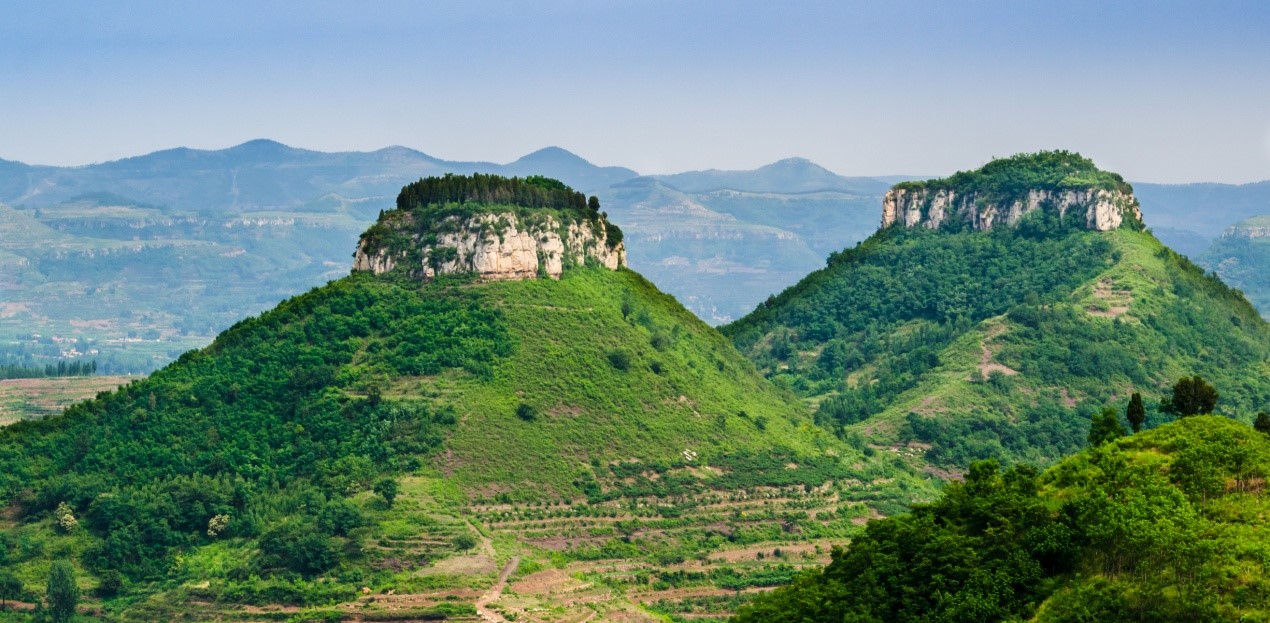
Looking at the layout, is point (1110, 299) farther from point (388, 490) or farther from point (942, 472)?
point (388, 490)

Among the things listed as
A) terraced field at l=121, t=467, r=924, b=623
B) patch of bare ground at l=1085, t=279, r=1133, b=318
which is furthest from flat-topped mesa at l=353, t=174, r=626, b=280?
patch of bare ground at l=1085, t=279, r=1133, b=318

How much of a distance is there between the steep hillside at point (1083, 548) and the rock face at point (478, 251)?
51.4 m

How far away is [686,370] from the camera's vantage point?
129250 mm

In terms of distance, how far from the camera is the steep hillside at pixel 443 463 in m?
101

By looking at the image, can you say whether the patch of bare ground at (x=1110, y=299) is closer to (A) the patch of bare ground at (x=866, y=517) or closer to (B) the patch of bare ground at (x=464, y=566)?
(A) the patch of bare ground at (x=866, y=517)

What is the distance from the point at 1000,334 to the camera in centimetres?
15912

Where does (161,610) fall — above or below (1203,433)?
below

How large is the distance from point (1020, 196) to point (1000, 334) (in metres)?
24.9

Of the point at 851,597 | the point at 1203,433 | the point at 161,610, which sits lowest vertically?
the point at 161,610

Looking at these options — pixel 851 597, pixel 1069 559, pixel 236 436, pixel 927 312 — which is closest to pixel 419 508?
pixel 236 436

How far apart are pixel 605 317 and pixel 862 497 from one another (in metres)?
20.4

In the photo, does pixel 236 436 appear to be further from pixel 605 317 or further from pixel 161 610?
pixel 605 317

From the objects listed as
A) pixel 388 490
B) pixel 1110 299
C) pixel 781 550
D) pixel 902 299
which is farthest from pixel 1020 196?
pixel 388 490

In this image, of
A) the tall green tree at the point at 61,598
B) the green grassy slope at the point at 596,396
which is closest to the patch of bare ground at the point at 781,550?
the green grassy slope at the point at 596,396
